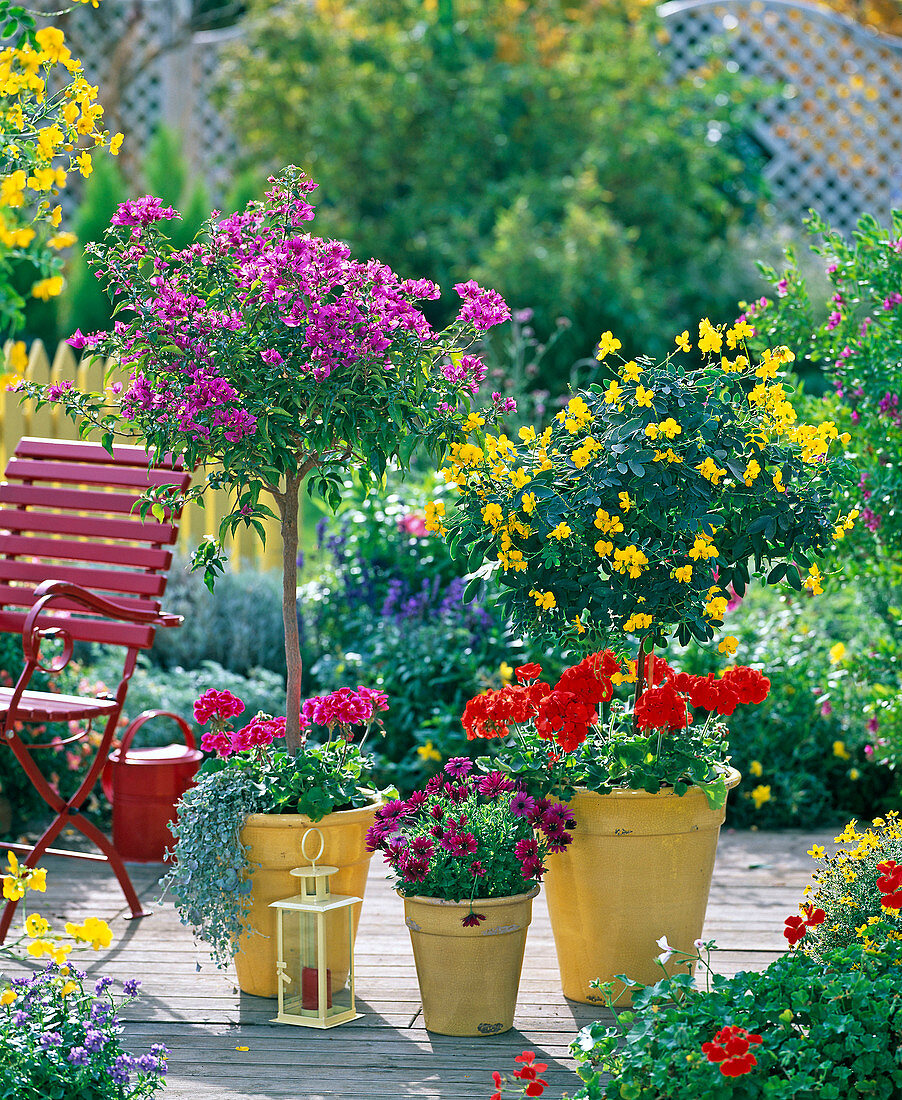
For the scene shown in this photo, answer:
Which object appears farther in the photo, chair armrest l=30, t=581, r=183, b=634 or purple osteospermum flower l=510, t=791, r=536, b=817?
chair armrest l=30, t=581, r=183, b=634

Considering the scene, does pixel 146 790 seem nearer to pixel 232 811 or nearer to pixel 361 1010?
pixel 232 811

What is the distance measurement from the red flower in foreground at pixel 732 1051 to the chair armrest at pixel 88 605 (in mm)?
1855

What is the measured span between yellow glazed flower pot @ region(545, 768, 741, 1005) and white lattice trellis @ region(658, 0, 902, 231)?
6779mm

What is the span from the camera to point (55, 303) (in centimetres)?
772

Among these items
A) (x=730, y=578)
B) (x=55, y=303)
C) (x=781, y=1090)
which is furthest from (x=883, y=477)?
(x=55, y=303)

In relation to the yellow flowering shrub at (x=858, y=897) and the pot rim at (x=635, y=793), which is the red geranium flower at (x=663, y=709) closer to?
the pot rim at (x=635, y=793)

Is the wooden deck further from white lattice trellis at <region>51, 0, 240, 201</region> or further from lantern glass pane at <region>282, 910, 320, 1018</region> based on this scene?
white lattice trellis at <region>51, 0, 240, 201</region>

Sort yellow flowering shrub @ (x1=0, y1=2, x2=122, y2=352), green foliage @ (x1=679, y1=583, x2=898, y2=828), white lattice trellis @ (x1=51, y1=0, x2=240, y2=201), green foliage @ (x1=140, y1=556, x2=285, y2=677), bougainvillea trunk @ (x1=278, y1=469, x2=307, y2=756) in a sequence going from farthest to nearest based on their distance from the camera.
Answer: white lattice trellis @ (x1=51, y1=0, x2=240, y2=201) → green foliage @ (x1=140, y1=556, x2=285, y2=677) → green foliage @ (x1=679, y1=583, x2=898, y2=828) → bougainvillea trunk @ (x1=278, y1=469, x2=307, y2=756) → yellow flowering shrub @ (x1=0, y1=2, x2=122, y2=352)

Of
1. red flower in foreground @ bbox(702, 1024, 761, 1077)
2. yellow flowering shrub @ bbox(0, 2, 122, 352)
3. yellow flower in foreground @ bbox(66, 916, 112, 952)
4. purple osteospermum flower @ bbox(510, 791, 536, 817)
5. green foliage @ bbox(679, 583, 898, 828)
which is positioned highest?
yellow flowering shrub @ bbox(0, 2, 122, 352)

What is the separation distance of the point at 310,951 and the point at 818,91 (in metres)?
7.54

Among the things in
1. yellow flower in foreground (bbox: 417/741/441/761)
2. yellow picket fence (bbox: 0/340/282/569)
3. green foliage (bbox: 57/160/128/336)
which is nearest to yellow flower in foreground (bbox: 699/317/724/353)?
yellow flower in foreground (bbox: 417/741/441/761)

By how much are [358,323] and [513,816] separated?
43.2 inches

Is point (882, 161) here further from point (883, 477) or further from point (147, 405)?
point (147, 405)

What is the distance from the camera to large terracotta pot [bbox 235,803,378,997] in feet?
9.59
